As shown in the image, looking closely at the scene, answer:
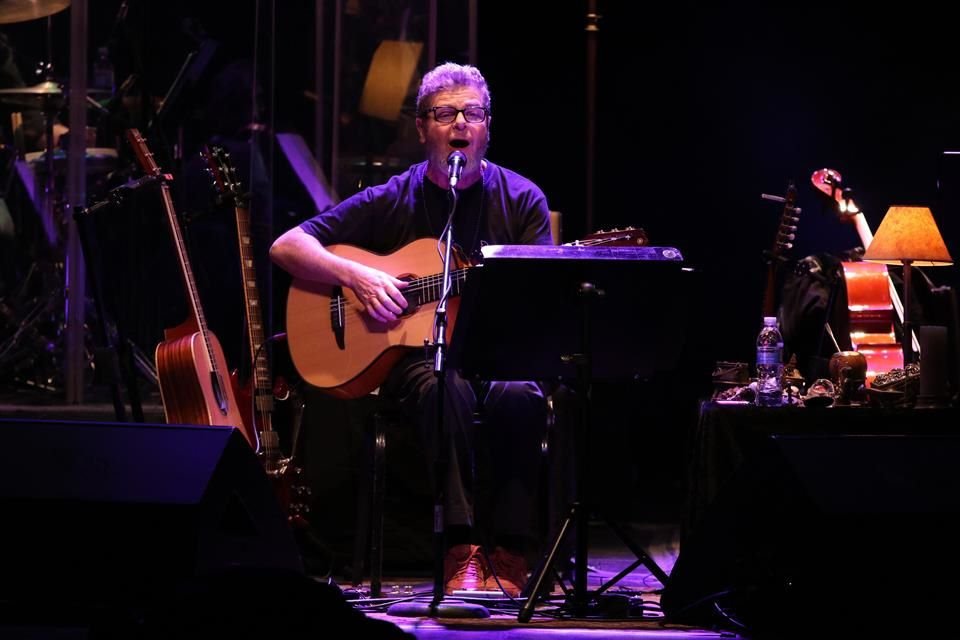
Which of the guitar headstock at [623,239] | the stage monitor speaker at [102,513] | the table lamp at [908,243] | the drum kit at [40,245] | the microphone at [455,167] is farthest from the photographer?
the drum kit at [40,245]

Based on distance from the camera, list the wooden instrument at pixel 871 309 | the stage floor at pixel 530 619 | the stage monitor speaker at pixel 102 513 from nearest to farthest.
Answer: the stage monitor speaker at pixel 102 513 < the stage floor at pixel 530 619 < the wooden instrument at pixel 871 309

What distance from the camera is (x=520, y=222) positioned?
4.47 metres

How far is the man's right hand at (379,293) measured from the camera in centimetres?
419

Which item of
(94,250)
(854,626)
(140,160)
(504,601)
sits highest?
(140,160)

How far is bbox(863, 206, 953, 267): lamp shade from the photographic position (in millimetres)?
5055

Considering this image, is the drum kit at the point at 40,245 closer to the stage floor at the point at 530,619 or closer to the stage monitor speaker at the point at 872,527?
the stage floor at the point at 530,619

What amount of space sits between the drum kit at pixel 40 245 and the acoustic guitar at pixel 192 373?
2255mm

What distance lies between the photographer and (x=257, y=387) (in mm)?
4512

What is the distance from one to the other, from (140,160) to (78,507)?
2.18 metres

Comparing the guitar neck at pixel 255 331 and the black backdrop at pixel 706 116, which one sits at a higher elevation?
the black backdrop at pixel 706 116

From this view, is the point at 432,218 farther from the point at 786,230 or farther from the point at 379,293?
the point at 786,230

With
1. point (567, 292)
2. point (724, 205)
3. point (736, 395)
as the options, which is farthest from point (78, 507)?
point (724, 205)

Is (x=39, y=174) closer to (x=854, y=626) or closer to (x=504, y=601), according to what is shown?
(x=504, y=601)

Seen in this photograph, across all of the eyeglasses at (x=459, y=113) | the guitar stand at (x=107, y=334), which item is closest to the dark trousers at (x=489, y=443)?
the eyeglasses at (x=459, y=113)
